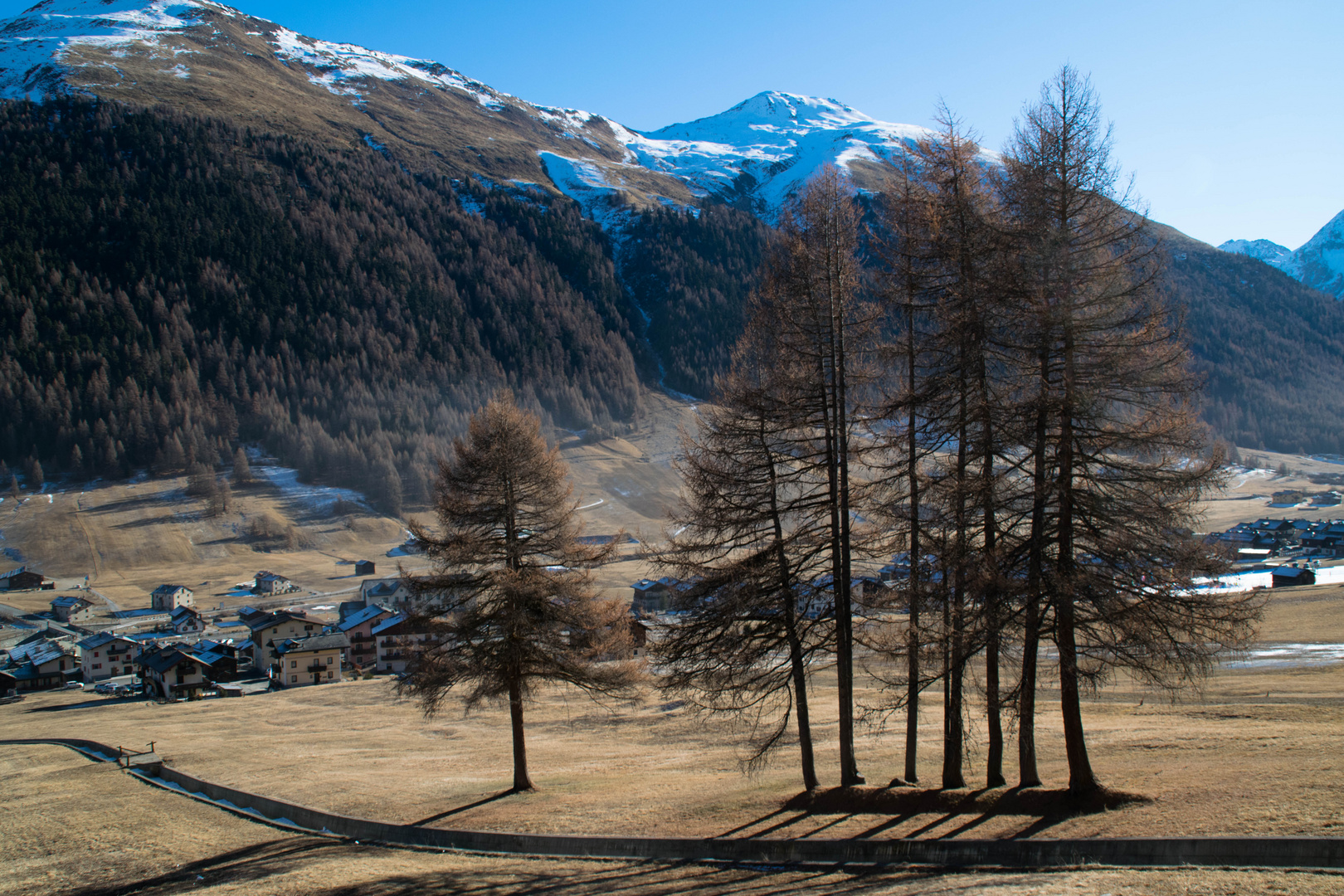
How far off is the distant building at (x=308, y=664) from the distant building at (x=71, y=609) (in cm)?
Answer: 4646

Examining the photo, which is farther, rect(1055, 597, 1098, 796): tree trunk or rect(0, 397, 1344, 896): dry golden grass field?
rect(1055, 597, 1098, 796): tree trunk

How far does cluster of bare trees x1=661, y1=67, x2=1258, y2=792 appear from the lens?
38.1ft

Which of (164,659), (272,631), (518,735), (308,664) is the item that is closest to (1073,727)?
(518,735)

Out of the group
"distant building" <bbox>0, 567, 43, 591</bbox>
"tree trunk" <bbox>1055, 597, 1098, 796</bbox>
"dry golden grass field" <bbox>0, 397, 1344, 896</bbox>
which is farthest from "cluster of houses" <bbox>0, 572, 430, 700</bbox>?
"tree trunk" <bbox>1055, 597, 1098, 796</bbox>

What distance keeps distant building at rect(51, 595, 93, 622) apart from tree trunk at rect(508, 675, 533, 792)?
3765 inches

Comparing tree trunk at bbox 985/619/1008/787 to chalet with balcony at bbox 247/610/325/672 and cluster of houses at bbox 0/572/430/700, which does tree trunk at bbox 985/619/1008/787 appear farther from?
chalet with balcony at bbox 247/610/325/672

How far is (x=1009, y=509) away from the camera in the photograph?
41.2 ft

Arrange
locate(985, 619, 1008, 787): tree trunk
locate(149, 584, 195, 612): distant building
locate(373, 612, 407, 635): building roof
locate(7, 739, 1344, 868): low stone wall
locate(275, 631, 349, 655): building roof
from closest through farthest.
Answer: locate(7, 739, 1344, 868): low stone wall < locate(985, 619, 1008, 787): tree trunk < locate(275, 631, 349, 655): building roof < locate(373, 612, 407, 635): building roof < locate(149, 584, 195, 612): distant building

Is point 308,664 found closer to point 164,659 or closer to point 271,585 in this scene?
point 164,659

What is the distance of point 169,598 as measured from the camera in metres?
93.6

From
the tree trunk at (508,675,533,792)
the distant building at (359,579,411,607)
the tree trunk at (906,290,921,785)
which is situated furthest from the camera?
the distant building at (359,579,411,607)

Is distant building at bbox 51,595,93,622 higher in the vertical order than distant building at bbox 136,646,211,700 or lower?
higher

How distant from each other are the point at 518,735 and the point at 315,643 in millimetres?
49938

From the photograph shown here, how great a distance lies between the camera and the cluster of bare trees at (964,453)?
Answer: 11617 mm
